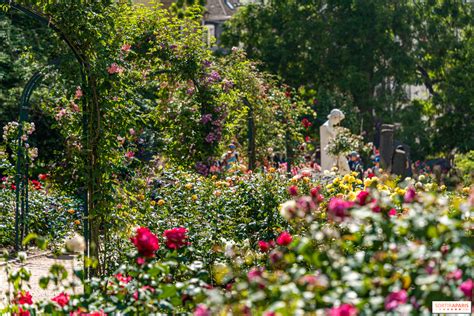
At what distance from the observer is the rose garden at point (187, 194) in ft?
13.0

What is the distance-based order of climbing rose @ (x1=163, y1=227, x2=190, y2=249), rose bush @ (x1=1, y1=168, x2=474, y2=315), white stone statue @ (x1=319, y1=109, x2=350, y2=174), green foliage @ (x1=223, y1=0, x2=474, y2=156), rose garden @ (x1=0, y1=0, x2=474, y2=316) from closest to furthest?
rose bush @ (x1=1, y1=168, x2=474, y2=315) < rose garden @ (x1=0, y1=0, x2=474, y2=316) < climbing rose @ (x1=163, y1=227, x2=190, y2=249) < white stone statue @ (x1=319, y1=109, x2=350, y2=174) < green foliage @ (x1=223, y1=0, x2=474, y2=156)

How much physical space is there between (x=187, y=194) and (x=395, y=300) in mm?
5940

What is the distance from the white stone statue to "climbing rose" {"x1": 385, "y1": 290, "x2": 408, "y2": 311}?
14516 millimetres

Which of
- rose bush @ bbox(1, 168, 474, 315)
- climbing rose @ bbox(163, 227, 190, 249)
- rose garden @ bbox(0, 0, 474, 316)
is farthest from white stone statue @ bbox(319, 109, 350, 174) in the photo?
climbing rose @ bbox(163, 227, 190, 249)

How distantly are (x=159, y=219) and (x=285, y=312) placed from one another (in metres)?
5.42

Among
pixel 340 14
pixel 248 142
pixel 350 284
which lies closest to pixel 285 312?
pixel 350 284

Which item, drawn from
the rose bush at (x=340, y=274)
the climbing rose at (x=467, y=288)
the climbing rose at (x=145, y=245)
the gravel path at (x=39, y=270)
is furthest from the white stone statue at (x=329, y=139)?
the climbing rose at (x=467, y=288)

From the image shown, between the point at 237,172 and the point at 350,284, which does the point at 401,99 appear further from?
the point at 350,284

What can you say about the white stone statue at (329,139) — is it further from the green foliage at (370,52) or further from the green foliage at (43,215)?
the green foliage at (370,52)

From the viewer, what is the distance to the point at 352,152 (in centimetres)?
1889

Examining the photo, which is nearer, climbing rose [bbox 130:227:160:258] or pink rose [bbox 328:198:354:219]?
pink rose [bbox 328:198:354:219]

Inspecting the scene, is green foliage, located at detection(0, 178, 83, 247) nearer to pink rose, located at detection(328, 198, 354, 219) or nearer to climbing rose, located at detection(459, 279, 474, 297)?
pink rose, located at detection(328, 198, 354, 219)

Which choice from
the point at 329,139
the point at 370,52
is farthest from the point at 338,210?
the point at 370,52

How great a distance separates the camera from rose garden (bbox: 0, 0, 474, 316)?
398 cm
